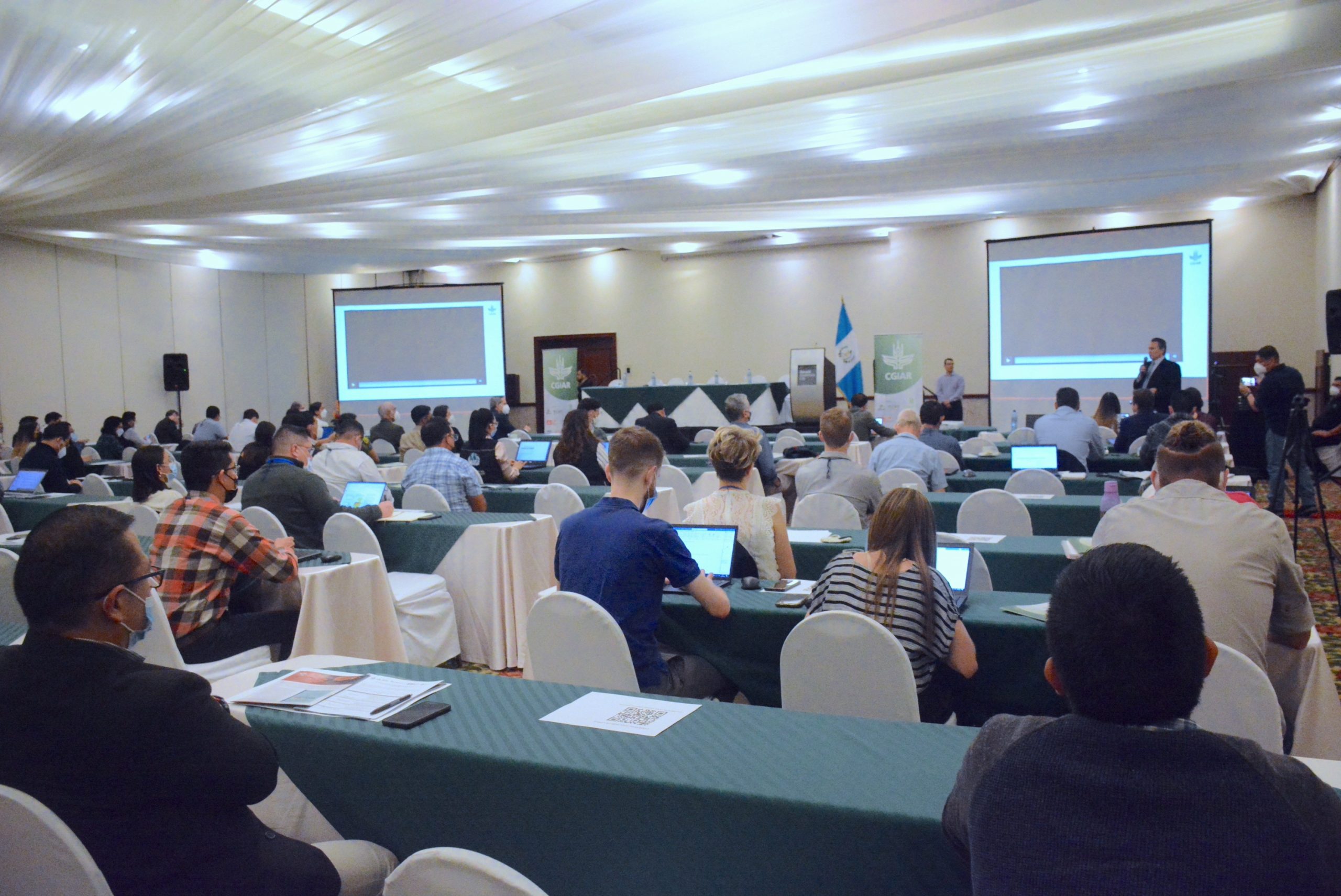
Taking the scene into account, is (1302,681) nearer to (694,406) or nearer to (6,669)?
(6,669)

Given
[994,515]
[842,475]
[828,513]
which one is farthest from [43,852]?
[994,515]

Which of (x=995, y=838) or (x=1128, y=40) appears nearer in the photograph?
(x=995, y=838)

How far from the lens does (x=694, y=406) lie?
13.2 metres

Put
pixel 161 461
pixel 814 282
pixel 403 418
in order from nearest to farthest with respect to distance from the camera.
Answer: pixel 161 461, pixel 814 282, pixel 403 418

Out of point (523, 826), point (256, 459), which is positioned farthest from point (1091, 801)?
point (256, 459)

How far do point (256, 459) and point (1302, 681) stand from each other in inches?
239

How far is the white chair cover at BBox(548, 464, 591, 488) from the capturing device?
7.40 meters

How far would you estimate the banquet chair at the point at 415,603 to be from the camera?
4.96 meters

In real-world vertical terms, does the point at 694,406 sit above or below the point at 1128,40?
below

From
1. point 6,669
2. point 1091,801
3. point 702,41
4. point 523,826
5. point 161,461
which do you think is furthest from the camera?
point 702,41

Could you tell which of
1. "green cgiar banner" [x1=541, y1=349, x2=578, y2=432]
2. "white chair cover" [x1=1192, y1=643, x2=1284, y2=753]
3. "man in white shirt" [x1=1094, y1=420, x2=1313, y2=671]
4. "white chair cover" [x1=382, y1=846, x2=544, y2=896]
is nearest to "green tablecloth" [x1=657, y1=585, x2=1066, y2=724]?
"man in white shirt" [x1=1094, y1=420, x2=1313, y2=671]

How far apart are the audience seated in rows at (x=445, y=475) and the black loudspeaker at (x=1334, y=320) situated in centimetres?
636

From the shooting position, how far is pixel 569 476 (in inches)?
292

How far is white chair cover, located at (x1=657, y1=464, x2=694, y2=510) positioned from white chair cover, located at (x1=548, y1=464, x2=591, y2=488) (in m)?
0.61
